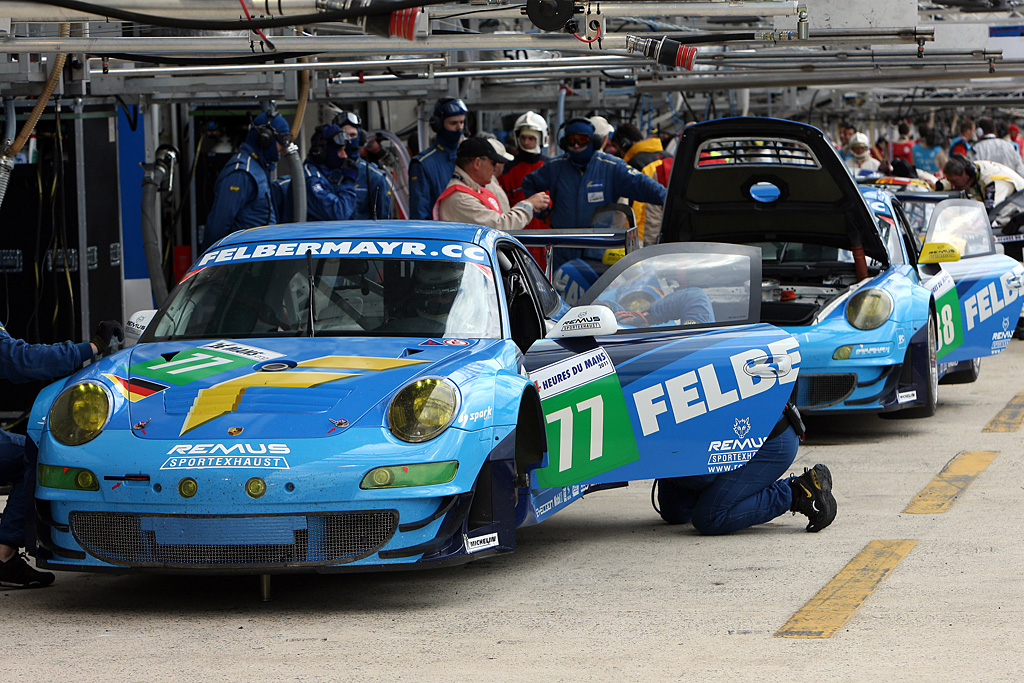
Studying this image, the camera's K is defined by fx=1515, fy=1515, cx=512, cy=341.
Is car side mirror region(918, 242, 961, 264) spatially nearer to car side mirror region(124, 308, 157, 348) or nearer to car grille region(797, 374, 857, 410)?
car grille region(797, 374, 857, 410)

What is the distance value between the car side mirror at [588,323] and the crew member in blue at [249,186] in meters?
4.65

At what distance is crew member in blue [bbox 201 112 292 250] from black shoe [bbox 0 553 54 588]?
4.55 meters

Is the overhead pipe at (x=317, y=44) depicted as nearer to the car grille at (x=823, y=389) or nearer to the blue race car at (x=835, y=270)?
the blue race car at (x=835, y=270)

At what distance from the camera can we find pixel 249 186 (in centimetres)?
1024

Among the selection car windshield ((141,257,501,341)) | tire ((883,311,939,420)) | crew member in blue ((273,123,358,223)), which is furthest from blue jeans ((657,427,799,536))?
crew member in blue ((273,123,358,223))

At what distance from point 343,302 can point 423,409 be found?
3.40 feet

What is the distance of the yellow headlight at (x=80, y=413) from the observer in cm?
535

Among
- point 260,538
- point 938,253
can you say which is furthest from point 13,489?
point 938,253

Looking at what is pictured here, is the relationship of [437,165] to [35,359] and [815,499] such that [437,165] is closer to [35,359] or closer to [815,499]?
[815,499]

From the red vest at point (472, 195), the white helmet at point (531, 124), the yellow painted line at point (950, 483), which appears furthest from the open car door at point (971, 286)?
the white helmet at point (531, 124)

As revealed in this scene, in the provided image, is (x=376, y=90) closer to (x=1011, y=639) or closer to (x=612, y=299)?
(x=612, y=299)

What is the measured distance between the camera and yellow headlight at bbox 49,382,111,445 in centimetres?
535

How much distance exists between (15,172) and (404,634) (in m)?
6.11

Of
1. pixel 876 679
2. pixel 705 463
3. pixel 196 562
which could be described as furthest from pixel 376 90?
pixel 876 679
